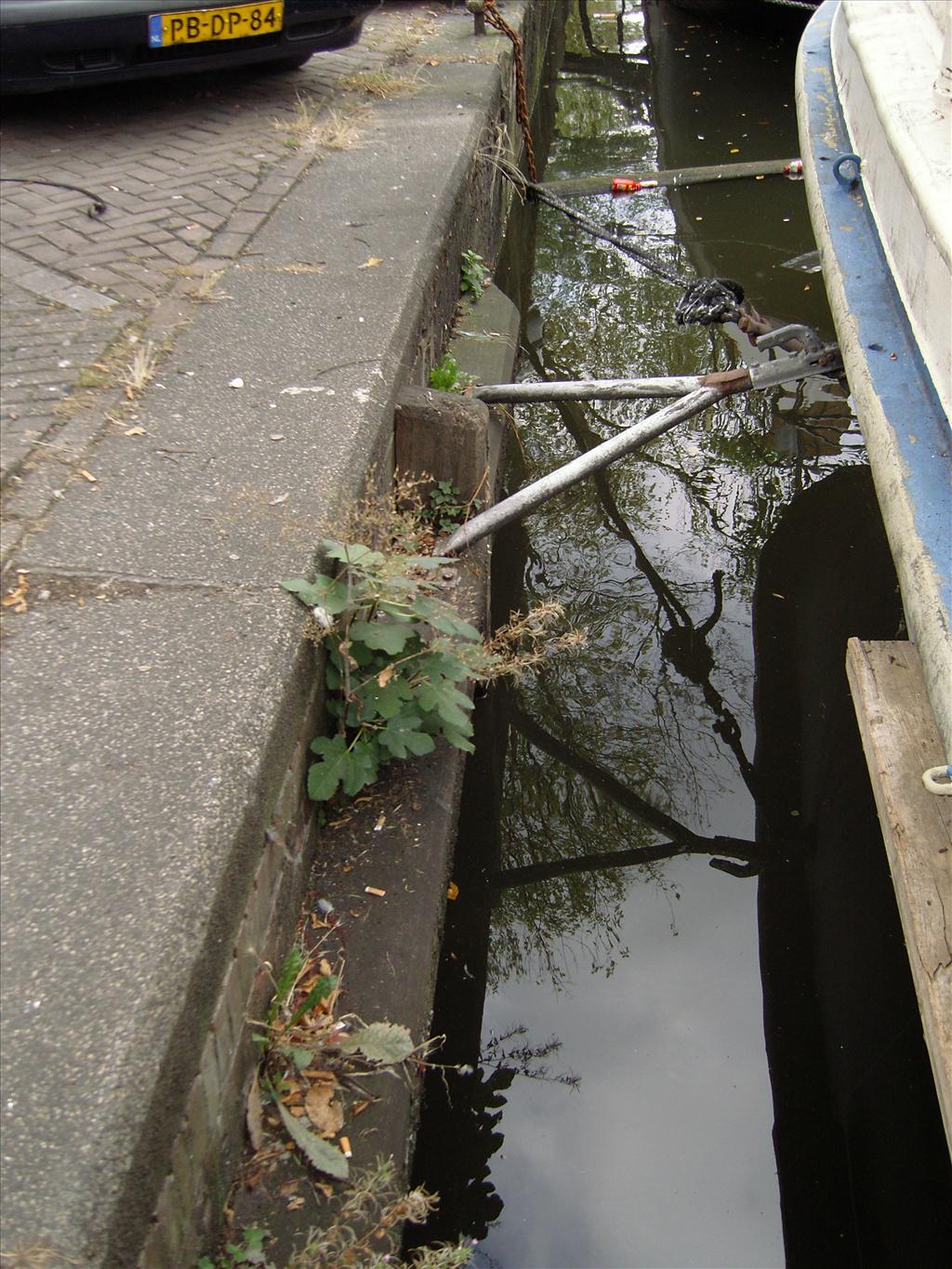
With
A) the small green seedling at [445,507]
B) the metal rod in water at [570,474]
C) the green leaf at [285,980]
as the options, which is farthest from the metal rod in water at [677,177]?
the green leaf at [285,980]

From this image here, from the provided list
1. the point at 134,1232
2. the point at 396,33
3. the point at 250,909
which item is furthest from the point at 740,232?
the point at 134,1232

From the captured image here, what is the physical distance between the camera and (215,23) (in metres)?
4.57

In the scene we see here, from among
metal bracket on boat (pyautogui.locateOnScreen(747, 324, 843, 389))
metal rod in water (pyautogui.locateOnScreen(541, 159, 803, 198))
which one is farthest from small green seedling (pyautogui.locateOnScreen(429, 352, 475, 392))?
metal rod in water (pyautogui.locateOnScreen(541, 159, 803, 198))

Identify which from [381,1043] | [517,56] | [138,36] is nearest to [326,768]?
[381,1043]

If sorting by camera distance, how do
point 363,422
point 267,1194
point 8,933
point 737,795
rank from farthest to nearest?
point 737,795 → point 363,422 → point 267,1194 → point 8,933

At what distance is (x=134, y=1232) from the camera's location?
1354mm

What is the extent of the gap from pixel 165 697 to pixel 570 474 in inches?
67.7

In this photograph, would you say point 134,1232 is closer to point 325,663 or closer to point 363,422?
point 325,663

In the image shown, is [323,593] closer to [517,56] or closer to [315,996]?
[315,996]

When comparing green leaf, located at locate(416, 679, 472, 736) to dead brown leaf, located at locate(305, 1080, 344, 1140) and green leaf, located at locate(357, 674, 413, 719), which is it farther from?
dead brown leaf, located at locate(305, 1080, 344, 1140)

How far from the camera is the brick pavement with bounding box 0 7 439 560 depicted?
2.83 m

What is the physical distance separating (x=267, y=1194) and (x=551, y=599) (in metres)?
2.42

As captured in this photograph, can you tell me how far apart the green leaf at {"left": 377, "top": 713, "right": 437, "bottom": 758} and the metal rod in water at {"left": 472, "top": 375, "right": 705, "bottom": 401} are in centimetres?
171

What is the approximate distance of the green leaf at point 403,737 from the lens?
2279 mm
